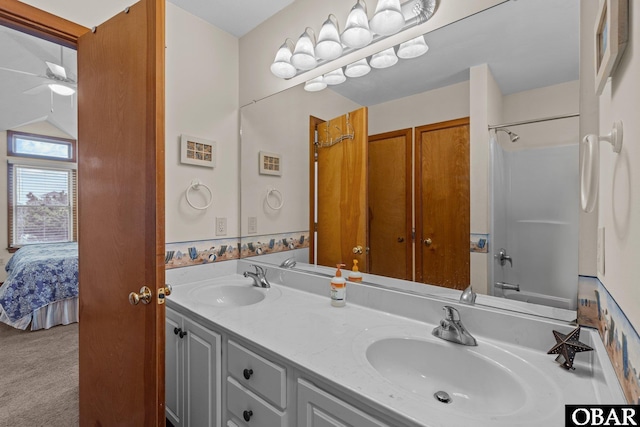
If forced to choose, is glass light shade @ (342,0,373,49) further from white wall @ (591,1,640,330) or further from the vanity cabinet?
the vanity cabinet

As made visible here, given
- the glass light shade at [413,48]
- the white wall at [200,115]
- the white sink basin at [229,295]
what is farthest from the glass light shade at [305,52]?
the white sink basin at [229,295]

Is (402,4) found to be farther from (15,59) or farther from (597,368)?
(15,59)

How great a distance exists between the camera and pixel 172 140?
1791 mm

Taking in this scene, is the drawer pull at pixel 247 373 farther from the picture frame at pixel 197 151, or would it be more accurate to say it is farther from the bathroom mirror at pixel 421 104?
the picture frame at pixel 197 151

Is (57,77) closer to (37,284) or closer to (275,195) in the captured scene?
(37,284)

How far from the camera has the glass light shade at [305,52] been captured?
1.66 meters

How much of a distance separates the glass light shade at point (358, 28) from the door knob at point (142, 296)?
143 centimetres

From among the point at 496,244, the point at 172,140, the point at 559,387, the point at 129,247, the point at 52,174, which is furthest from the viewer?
the point at 52,174

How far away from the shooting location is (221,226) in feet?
6.67

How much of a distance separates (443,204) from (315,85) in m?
1.03

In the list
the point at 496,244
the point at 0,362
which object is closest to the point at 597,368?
the point at 496,244

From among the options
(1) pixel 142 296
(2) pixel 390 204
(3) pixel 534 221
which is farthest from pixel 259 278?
(3) pixel 534 221

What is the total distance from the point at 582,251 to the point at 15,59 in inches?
191

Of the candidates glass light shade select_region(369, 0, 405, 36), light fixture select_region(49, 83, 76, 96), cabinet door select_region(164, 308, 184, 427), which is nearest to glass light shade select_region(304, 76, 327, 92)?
glass light shade select_region(369, 0, 405, 36)
